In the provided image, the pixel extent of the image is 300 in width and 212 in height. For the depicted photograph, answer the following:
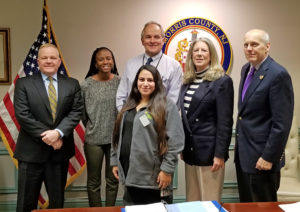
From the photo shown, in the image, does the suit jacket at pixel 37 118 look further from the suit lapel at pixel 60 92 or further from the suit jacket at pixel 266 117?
the suit jacket at pixel 266 117

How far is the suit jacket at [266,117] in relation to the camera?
1949 millimetres

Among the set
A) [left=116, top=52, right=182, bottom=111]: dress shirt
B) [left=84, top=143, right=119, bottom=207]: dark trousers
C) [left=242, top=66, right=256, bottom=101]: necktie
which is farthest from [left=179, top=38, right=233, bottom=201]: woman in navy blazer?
[left=84, top=143, right=119, bottom=207]: dark trousers

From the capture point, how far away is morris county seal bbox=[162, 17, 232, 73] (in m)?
3.29

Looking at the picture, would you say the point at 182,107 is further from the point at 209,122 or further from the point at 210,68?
the point at 210,68

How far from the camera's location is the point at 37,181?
244 centimetres

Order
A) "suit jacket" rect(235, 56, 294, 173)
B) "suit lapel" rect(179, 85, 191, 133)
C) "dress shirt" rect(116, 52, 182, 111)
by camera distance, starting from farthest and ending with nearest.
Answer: "dress shirt" rect(116, 52, 182, 111) < "suit lapel" rect(179, 85, 191, 133) < "suit jacket" rect(235, 56, 294, 173)

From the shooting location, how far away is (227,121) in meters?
2.22

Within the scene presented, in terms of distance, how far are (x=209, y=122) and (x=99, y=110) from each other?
0.96 m

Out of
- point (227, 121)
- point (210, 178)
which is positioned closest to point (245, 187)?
point (210, 178)

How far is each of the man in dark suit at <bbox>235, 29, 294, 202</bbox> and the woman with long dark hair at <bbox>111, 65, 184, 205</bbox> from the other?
46 cm

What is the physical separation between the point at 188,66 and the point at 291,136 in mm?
1511

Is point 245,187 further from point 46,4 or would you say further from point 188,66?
point 46,4

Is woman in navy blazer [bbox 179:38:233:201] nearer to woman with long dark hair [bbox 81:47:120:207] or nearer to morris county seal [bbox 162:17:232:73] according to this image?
woman with long dark hair [bbox 81:47:120:207]

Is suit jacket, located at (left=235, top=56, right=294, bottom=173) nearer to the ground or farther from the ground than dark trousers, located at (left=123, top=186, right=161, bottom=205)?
farther from the ground
